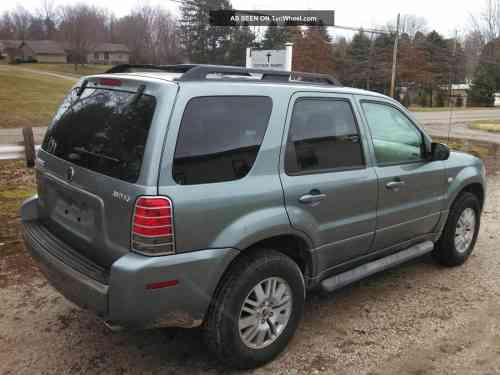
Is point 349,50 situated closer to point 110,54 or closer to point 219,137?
point 110,54

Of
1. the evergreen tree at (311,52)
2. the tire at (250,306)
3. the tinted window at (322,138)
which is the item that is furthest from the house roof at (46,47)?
the tire at (250,306)

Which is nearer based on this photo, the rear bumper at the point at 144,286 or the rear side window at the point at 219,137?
the rear bumper at the point at 144,286

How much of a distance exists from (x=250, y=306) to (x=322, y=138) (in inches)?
50.9

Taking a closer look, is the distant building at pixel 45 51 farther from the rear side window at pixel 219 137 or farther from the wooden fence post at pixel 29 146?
the rear side window at pixel 219 137

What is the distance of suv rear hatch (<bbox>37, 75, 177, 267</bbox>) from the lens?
261 centimetres

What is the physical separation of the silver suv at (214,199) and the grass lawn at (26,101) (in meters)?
16.9

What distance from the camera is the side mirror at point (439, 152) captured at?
4.29 m

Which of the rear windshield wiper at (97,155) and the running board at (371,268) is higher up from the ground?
the rear windshield wiper at (97,155)

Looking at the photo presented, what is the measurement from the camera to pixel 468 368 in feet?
10.5

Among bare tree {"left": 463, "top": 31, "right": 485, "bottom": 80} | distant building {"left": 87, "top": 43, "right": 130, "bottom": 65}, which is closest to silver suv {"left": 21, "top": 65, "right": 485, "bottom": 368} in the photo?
bare tree {"left": 463, "top": 31, "right": 485, "bottom": 80}

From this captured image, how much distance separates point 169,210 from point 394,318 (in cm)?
225

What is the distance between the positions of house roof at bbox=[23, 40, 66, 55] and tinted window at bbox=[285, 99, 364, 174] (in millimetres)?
83904

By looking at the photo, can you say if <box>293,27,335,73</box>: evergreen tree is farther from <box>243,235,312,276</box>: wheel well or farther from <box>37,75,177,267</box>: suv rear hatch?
<box>37,75,177,267</box>: suv rear hatch

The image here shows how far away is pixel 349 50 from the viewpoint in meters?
56.6
